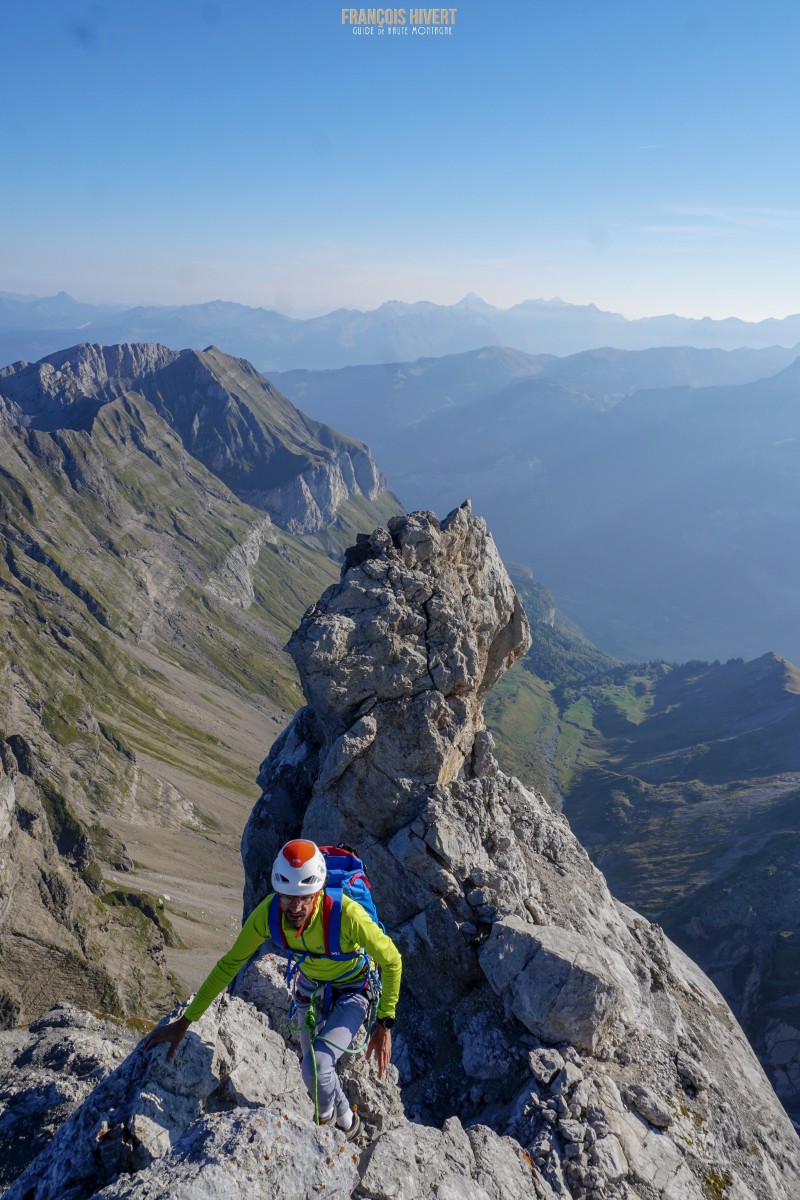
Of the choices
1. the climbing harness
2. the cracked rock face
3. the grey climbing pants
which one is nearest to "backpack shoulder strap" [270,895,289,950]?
the climbing harness

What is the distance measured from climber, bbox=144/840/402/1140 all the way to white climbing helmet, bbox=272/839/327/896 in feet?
0.06

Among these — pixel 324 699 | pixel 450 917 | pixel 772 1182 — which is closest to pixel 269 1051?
pixel 450 917

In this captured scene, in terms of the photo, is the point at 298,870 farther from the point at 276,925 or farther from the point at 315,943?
the point at 315,943

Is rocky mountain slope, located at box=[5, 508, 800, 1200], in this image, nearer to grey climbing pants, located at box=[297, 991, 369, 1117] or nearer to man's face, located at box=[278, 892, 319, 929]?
grey climbing pants, located at box=[297, 991, 369, 1117]

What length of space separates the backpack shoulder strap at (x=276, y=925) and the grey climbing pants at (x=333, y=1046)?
7.84 feet

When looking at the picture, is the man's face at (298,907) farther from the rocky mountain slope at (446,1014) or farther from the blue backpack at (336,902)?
the rocky mountain slope at (446,1014)

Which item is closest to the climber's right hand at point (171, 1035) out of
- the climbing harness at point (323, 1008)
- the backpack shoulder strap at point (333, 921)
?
the climbing harness at point (323, 1008)

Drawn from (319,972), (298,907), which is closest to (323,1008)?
(319,972)

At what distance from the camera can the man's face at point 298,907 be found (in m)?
12.3

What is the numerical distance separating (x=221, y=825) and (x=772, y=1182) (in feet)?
528

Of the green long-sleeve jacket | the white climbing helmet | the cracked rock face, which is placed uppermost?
the white climbing helmet

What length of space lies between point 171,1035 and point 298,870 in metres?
5.23

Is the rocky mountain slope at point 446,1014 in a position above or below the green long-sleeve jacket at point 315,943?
below

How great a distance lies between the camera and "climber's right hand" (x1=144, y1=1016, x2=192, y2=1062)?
13.8 meters
